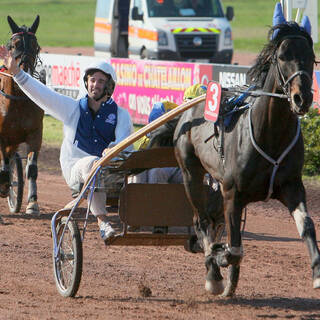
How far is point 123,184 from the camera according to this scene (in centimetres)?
675

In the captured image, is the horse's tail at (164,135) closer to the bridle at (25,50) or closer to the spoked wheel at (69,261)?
the spoked wheel at (69,261)

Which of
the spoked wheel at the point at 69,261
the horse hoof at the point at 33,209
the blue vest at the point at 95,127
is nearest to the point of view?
the spoked wheel at the point at 69,261

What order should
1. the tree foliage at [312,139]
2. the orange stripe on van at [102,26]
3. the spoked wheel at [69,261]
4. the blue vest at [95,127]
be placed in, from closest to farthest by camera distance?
the spoked wheel at [69,261], the blue vest at [95,127], the tree foliage at [312,139], the orange stripe on van at [102,26]

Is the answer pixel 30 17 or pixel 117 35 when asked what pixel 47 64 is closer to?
pixel 117 35

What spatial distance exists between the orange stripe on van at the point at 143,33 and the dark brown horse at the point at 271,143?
1596cm

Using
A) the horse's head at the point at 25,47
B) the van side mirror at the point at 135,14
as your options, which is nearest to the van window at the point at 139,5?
the van side mirror at the point at 135,14

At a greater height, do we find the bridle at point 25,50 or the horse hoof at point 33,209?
the bridle at point 25,50

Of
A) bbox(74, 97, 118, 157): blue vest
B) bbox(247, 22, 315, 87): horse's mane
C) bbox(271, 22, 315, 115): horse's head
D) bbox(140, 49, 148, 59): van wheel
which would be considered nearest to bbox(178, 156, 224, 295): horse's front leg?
bbox(74, 97, 118, 157): blue vest

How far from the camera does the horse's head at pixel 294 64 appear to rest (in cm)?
522

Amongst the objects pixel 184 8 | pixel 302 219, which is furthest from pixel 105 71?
pixel 184 8

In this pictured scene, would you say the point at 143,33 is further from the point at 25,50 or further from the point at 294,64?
the point at 294,64

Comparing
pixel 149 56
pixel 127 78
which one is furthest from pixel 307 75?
pixel 149 56

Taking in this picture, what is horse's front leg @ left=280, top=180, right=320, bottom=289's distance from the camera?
5340 mm

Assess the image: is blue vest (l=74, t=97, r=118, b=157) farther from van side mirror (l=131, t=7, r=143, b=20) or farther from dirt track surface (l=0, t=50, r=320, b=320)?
van side mirror (l=131, t=7, r=143, b=20)
